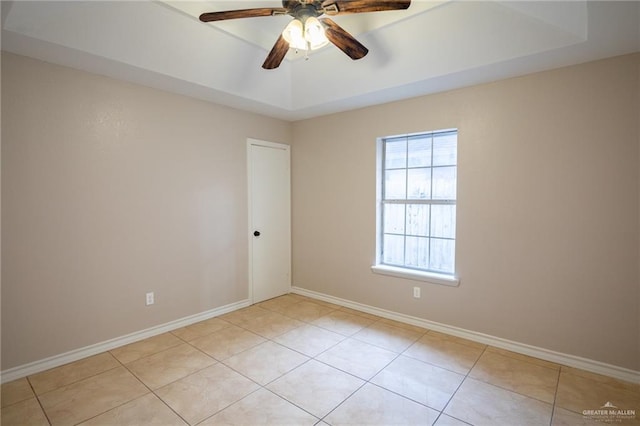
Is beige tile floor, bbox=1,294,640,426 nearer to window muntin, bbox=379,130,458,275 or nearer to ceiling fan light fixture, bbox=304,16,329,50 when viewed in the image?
window muntin, bbox=379,130,458,275

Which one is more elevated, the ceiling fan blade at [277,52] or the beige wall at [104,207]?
the ceiling fan blade at [277,52]

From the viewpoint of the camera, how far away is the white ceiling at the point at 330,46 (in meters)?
2.09

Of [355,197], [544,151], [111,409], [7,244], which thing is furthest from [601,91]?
[7,244]

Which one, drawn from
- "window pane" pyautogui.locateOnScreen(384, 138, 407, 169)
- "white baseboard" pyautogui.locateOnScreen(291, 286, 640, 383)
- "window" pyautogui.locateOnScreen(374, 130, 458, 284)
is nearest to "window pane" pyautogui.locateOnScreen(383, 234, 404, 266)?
"window" pyautogui.locateOnScreen(374, 130, 458, 284)

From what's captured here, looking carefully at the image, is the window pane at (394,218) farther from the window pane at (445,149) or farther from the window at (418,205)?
the window pane at (445,149)

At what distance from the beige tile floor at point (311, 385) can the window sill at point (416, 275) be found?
0.54 m

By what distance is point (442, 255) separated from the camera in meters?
3.30

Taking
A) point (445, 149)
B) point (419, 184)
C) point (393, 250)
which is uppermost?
point (445, 149)

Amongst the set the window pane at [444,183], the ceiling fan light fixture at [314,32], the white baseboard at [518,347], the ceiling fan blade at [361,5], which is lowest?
the white baseboard at [518,347]

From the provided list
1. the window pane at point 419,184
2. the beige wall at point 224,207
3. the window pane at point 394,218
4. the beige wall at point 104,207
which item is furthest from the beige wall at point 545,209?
the beige wall at point 104,207

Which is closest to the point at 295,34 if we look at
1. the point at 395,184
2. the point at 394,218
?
the point at 395,184

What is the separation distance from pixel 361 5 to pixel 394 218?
89.1 inches

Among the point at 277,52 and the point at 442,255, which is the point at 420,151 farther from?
the point at 277,52

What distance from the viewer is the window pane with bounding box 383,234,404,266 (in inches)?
143
